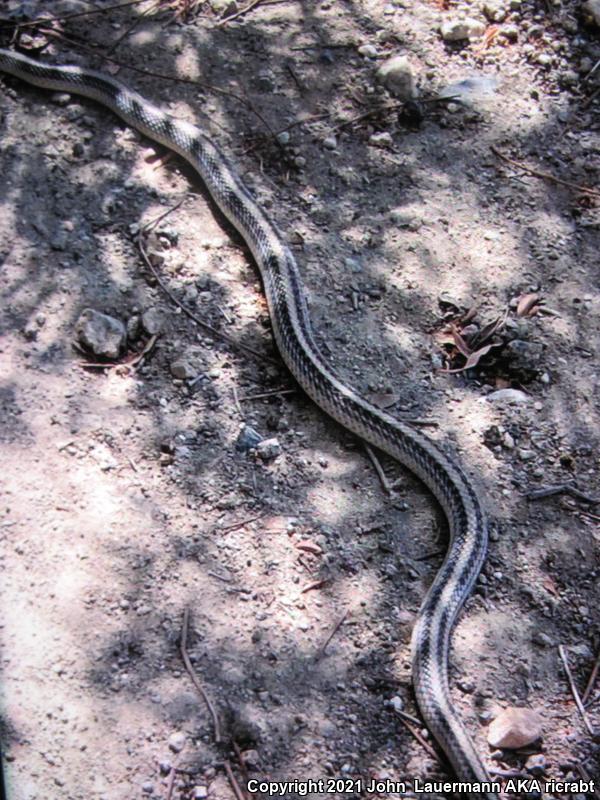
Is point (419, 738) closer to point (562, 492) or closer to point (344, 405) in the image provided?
point (562, 492)

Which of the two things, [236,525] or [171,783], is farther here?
[236,525]

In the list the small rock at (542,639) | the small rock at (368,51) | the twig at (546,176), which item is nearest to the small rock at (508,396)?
the small rock at (542,639)

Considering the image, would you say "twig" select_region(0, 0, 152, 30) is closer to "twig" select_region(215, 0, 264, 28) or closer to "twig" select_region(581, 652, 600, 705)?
"twig" select_region(215, 0, 264, 28)


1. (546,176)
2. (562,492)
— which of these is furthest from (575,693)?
(546,176)

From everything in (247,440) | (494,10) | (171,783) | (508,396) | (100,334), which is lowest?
(171,783)

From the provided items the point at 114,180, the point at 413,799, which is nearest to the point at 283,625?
the point at 413,799

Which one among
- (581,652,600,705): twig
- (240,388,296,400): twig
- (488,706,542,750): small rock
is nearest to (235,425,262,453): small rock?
(240,388,296,400): twig
